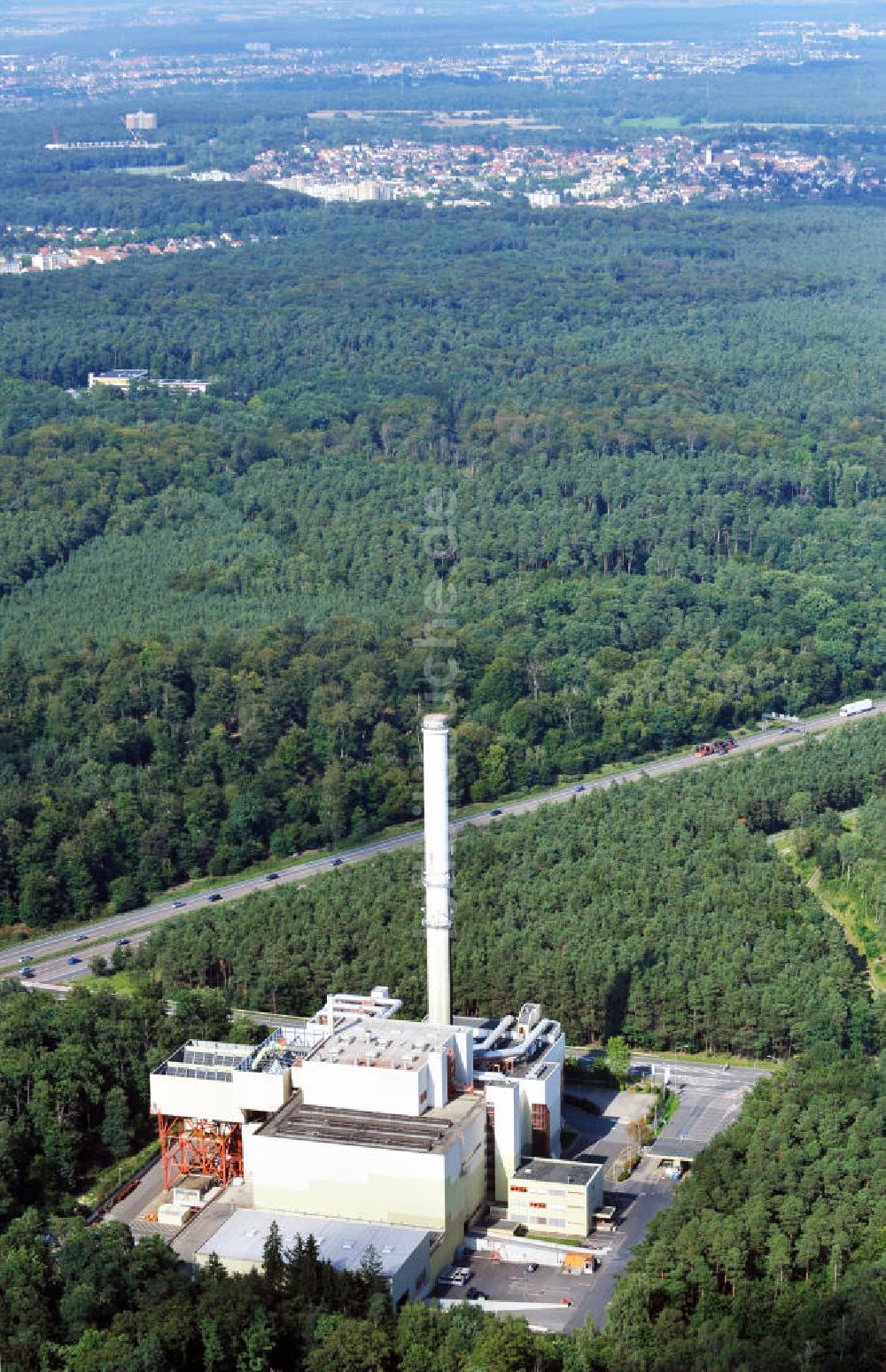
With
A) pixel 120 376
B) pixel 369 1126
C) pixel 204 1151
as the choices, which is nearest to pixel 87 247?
pixel 120 376

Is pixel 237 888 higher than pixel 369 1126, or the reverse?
pixel 369 1126

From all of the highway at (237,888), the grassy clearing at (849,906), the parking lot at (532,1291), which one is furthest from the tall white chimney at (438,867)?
the highway at (237,888)

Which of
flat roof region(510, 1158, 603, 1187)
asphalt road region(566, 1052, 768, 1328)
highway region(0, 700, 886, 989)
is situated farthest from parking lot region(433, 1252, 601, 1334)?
highway region(0, 700, 886, 989)

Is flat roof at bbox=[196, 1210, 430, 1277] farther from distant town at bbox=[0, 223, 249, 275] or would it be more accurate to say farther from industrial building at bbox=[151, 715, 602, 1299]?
distant town at bbox=[0, 223, 249, 275]

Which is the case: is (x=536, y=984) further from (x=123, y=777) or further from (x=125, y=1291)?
(x=123, y=777)

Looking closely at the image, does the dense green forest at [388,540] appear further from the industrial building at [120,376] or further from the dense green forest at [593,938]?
the dense green forest at [593,938]

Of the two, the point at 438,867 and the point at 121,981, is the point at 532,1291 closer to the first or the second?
the point at 438,867

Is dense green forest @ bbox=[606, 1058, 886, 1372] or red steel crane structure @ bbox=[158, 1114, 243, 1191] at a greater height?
dense green forest @ bbox=[606, 1058, 886, 1372]

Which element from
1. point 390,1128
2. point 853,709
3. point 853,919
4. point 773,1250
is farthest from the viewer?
point 853,709
